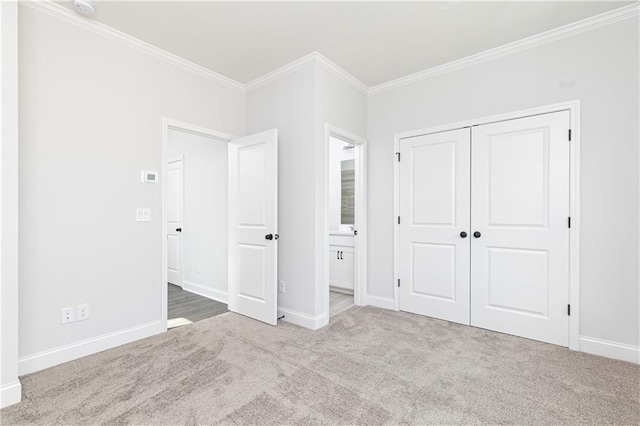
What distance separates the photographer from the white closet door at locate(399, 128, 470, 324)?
3188mm

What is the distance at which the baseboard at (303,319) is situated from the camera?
307 cm

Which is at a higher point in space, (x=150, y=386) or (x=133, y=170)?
(x=133, y=170)

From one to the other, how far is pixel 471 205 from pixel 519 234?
A: 0.50 meters

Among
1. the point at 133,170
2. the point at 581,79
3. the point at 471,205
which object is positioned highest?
the point at 581,79

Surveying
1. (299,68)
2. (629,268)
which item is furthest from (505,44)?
(629,268)

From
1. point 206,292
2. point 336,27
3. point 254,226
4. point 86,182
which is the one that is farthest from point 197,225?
point 336,27

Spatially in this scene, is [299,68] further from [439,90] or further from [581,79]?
[581,79]

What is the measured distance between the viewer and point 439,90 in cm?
333

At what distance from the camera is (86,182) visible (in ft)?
8.21

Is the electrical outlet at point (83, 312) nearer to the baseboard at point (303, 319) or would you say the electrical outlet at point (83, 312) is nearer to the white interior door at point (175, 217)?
the baseboard at point (303, 319)

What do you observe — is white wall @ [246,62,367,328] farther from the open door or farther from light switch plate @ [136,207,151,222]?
light switch plate @ [136,207,151,222]

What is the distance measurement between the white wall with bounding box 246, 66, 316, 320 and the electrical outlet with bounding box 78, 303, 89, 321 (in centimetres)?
172

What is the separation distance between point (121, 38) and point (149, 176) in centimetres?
123

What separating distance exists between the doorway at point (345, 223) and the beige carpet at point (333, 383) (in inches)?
38.6
